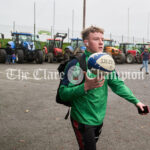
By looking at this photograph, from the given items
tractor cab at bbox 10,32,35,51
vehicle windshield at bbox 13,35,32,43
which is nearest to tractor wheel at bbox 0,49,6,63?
tractor cab at bbox 10,32,35,51

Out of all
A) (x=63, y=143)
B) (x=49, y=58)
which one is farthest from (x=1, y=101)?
(x=49, y=58)

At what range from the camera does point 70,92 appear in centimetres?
204

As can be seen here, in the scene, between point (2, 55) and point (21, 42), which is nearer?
point (2, 55)

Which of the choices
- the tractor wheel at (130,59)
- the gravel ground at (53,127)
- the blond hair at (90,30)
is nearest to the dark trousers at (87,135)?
the blond hair at (90,30)

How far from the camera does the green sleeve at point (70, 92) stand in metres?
1.95

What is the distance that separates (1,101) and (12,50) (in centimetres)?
1554

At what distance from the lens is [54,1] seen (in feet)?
159

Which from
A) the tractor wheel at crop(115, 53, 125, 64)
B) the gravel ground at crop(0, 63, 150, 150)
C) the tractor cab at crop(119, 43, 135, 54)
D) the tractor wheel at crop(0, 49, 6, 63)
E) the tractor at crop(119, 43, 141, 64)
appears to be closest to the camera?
the gravel ground at crop(0, 63, 150, 150)

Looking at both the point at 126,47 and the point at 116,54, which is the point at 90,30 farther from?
the point at 126,47

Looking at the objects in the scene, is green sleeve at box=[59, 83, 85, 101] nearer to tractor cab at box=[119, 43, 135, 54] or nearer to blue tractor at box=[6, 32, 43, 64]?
blue tractor at box=[6, 32, 43, 64]

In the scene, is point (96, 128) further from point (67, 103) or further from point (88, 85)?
point (88, 85)

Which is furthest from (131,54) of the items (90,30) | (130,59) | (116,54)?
(90,30)

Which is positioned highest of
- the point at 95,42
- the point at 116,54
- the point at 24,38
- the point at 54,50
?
the point at 24,38

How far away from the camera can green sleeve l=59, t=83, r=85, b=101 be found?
1947mm
